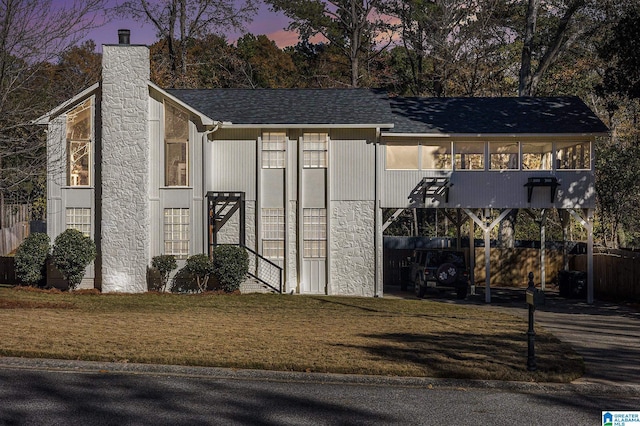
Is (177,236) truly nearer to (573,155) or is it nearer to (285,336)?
(285,336)

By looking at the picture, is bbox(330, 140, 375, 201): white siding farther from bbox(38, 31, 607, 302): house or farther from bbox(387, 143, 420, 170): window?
bbox(387, 143, 420, 170): window

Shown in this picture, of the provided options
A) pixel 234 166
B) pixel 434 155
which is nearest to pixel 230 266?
pixel 234 166

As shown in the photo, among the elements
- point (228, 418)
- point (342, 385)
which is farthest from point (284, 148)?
point (228, 418)

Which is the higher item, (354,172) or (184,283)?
(354,172)

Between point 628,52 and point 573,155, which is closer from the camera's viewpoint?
point 628,52

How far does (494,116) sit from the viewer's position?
3459 centimetres

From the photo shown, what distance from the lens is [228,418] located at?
38.2 ft

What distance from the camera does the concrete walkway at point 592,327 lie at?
15.9m

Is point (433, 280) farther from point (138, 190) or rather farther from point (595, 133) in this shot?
point (138, 190)

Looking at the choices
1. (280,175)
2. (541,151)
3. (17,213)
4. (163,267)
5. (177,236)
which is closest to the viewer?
(163,267)

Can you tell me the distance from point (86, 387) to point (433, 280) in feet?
69.3

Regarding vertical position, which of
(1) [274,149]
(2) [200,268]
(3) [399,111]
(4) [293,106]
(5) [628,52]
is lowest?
(2) [200,268]

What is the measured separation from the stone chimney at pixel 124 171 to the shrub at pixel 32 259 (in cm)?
199

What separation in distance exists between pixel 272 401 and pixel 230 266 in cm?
1835
